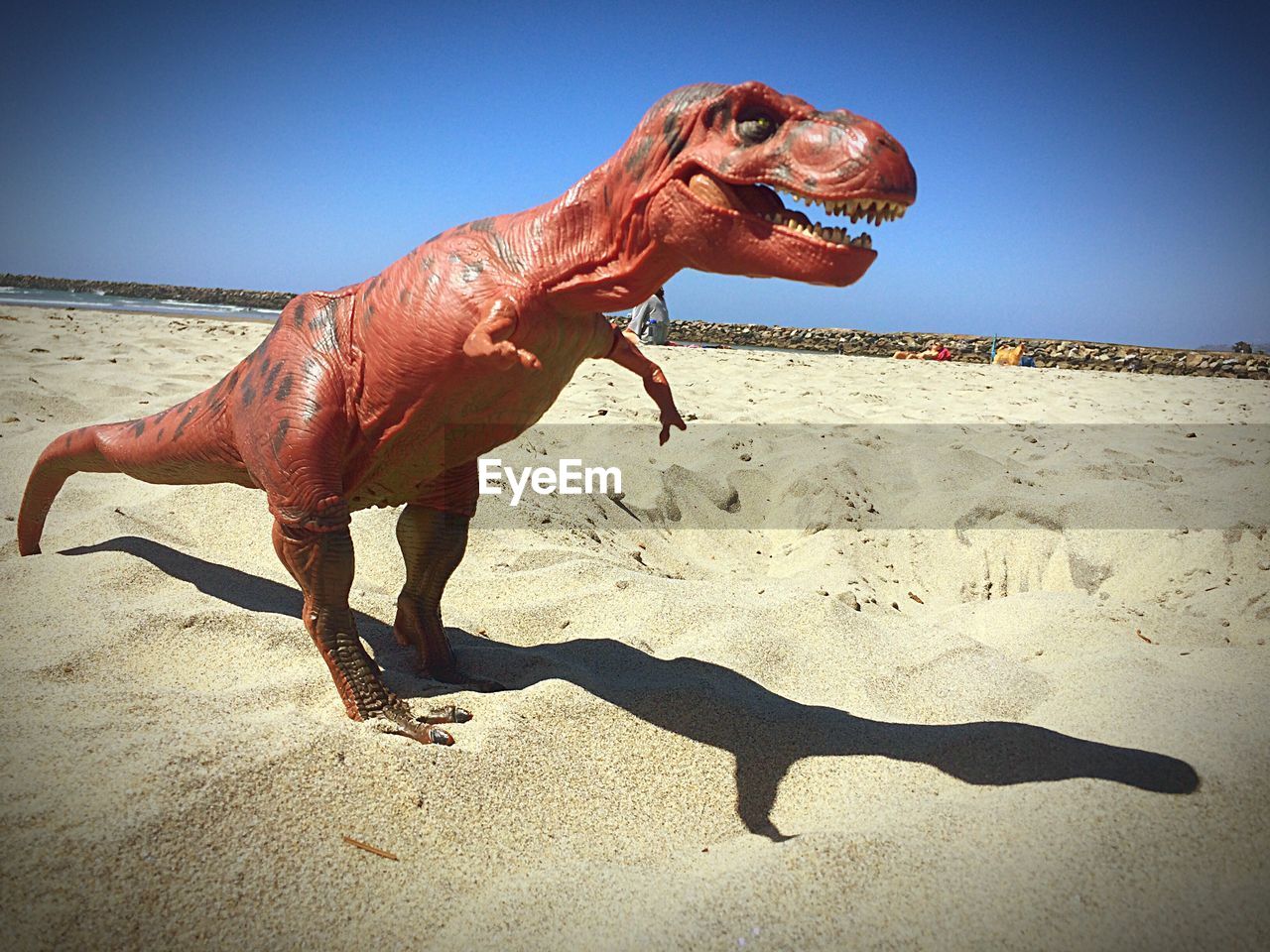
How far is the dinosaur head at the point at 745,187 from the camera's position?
65.4 inches

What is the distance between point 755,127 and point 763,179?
13cm

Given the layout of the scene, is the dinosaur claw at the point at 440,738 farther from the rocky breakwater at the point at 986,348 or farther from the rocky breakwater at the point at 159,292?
the rocky breakwater at the point at 159,292

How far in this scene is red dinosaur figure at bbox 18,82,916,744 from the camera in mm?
1720

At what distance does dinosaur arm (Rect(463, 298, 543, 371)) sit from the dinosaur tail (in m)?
1.04

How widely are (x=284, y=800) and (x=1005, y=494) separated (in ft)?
13.3

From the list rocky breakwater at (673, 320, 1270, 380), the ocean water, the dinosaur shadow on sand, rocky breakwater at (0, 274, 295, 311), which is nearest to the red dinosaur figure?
the dinosaur shadow on sand

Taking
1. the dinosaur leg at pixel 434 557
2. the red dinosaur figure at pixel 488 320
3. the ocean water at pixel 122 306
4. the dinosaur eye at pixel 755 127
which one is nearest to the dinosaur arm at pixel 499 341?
the red dinosaur figure at pixel 488 320

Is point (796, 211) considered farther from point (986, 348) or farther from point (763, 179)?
point (986, 348)

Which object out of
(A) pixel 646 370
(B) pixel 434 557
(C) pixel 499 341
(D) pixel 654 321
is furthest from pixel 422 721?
(D) pixel 654 321

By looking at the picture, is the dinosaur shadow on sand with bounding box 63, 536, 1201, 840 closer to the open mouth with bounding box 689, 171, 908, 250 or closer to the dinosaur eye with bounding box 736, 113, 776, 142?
the open mouth with bounding box 689, 171, 908, 250

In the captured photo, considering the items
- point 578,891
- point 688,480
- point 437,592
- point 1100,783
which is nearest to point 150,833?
point 578,891

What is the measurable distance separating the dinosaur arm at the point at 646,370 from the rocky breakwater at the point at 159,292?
101ft

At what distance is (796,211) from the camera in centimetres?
177

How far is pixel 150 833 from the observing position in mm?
Result: 1551
